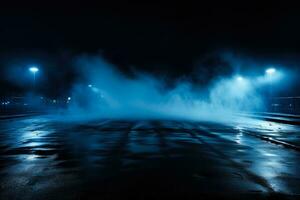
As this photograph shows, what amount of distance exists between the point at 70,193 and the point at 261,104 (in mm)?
61363

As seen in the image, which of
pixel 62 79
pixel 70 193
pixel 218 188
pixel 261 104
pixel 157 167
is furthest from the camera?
pixel 62 79

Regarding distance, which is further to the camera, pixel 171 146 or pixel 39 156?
pixel 171 146

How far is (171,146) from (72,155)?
4233 mm

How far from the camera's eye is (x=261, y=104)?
6594 centimetres

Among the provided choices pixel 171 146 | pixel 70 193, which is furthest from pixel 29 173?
pixel 171 146

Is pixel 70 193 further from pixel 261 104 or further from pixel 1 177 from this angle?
pixel 261 104

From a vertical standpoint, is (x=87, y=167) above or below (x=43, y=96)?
below

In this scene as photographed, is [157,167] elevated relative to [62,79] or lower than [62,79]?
lower

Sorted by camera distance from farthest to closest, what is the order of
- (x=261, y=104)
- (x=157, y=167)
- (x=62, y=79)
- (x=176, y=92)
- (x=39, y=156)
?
(x=62, y=79), (x=176, y=92), (x=261, y=104), (x=39, y=156), (x=157, y=167)

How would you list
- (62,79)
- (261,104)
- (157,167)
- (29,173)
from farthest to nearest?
(62,79) → (261,104) → (157,167) → (29,173)

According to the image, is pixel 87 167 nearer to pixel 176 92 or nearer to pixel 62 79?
pixel 176 92

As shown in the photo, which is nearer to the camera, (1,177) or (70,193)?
(70,193)

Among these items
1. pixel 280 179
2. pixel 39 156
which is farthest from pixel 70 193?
pixel 39 156

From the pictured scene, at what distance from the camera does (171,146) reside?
16.0 m
